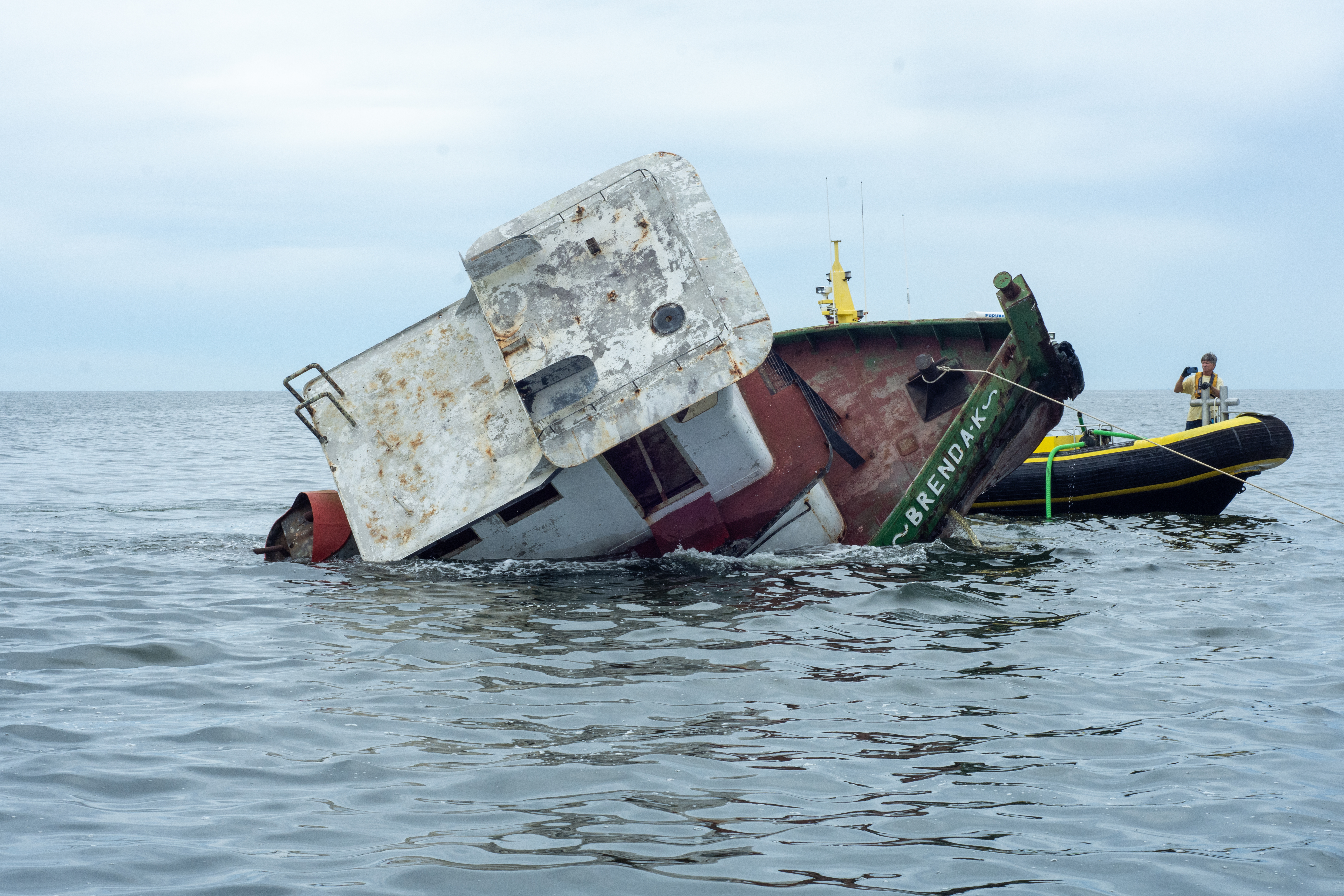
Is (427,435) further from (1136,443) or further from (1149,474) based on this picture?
(1136,443)

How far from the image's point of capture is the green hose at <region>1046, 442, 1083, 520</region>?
46.7 feet

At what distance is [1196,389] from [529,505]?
434 inches

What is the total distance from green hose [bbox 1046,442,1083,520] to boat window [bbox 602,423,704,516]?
6969 millimetres

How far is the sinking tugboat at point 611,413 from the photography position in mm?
8633

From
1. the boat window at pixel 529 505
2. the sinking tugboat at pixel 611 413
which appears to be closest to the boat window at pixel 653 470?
the sinking tugboat at pixel 611 413

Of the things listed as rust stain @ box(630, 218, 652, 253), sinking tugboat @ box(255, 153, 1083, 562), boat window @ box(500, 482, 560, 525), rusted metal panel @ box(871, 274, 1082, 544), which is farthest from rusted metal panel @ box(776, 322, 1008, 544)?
boat window @ box(500, 482, 560, 525)

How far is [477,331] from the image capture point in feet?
31.4

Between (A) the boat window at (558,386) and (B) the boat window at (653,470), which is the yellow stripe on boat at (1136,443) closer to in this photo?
(B) the boat window at (653,470)

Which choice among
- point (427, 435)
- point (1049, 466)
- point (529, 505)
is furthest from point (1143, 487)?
point (427, 435)

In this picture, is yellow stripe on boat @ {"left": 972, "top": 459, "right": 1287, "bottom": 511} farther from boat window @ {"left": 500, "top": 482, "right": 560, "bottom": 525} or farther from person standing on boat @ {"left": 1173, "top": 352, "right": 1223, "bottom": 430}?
boat window @ {"left": 500, "top": 482, "right": 560, "bottom": 525}

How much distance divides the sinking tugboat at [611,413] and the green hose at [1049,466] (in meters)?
4.15

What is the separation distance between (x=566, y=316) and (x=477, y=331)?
1116 millimetres

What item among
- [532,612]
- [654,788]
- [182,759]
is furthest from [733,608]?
[182,759]

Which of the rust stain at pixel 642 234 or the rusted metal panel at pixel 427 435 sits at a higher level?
the rust stain at pixel 642 234
